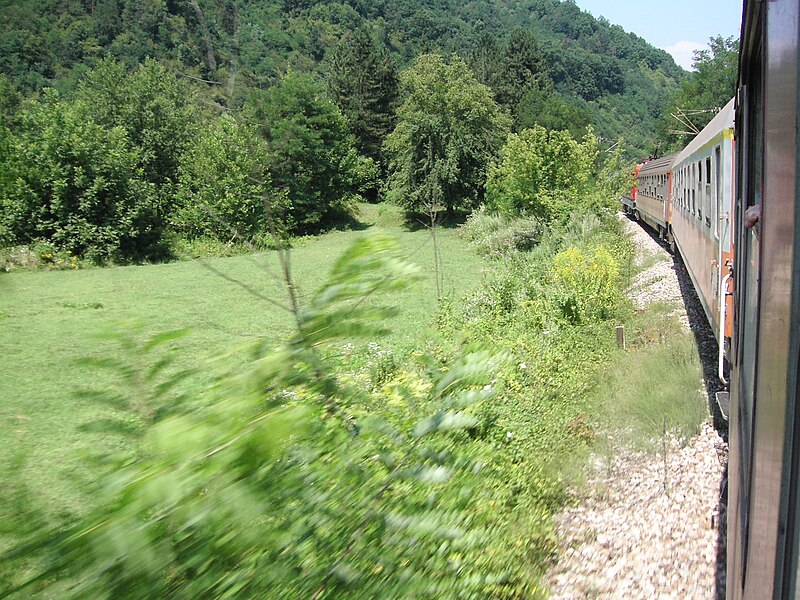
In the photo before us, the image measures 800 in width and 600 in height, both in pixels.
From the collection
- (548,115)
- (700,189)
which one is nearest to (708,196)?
(700,189)

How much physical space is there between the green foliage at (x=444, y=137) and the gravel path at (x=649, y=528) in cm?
2916

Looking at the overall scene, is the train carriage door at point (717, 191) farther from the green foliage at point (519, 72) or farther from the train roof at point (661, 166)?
the green foliage at point (519, 72)

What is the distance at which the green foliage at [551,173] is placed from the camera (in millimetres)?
22906

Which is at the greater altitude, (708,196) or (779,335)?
(708,196)

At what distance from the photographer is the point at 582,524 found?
5.04m

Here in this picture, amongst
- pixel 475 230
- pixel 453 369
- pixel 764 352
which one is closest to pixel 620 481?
pixel 453 369

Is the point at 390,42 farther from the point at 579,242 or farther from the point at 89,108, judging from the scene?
the point at 579,242

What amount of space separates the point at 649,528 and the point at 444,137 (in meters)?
33.6

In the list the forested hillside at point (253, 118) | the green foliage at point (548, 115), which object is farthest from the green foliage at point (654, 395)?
the green foliage at point (548, 115)

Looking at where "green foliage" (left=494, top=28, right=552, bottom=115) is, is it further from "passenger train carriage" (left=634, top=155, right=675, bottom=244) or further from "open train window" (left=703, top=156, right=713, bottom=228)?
"open train window" (left=703, top=156, right=713, bottom=228)

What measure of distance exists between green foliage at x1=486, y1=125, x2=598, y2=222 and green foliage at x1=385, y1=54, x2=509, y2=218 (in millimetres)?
10129

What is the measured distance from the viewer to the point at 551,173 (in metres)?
23.7

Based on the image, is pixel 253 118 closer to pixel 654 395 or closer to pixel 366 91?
pixel 654 395

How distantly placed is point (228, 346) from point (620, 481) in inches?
190
